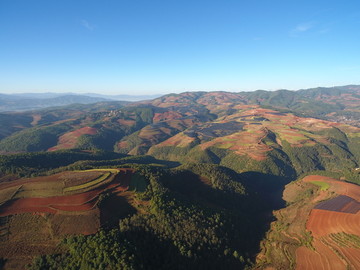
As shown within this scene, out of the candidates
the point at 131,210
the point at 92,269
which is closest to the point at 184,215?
the point at 131,210

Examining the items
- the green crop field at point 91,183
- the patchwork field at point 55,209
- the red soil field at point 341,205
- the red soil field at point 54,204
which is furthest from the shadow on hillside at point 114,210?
the red soil field at point 341,205

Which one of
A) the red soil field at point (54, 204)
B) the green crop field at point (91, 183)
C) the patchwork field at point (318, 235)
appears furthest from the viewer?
the green crop field at point (91, 183)

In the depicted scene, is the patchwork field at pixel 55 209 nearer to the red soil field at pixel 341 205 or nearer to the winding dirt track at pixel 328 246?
the winding dirt track at pixel 328 246

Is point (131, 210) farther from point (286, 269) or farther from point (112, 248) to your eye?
point (286, 269)

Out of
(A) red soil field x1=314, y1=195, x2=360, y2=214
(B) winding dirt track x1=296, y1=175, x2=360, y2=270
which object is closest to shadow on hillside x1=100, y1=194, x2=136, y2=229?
(B) winding dirt track x1=296, y1=175, x2=360, y2=270

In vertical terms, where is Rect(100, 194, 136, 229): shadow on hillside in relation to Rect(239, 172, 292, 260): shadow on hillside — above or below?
above

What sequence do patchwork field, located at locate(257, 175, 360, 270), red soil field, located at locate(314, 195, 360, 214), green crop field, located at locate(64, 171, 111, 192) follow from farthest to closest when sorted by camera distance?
green crop field, located at locate(64, 171, 111, 192) < red soil field, located at locate(314, 195, 360, 214) < patchwork field, located at locate(257, 175, 360, 270)

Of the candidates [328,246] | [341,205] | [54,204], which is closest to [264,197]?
[341,205]

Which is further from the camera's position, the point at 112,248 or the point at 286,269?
the point at 286,269

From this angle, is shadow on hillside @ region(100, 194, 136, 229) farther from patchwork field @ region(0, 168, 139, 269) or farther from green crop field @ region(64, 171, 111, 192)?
green crop field @ region(64, 171, 111, 192)
